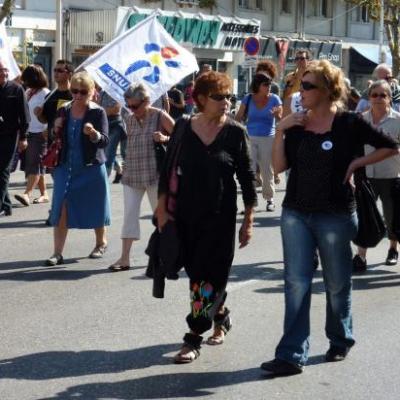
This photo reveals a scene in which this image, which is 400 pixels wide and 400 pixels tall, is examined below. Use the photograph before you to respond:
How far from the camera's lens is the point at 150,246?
20.0 feet

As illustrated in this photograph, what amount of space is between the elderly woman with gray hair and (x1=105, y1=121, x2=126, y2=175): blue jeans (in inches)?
187

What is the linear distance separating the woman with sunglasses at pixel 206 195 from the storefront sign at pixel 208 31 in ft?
86.5

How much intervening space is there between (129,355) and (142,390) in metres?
0.68

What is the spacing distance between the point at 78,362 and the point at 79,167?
327 centimetres

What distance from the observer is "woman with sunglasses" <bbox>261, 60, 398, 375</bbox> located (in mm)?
5598

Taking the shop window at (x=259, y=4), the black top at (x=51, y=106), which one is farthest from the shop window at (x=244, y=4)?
the black top at (x=51, y=106)

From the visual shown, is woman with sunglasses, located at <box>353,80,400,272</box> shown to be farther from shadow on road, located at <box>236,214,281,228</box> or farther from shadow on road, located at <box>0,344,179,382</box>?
shadow on road, located at <box>0,344,179,382</box>

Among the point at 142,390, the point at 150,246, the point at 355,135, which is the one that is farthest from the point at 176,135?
the point at 142,390

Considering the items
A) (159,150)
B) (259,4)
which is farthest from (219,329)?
(259,4)

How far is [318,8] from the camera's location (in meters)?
43.5

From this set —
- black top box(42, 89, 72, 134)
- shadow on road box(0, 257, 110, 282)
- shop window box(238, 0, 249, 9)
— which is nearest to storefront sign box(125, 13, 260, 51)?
shop window box(238, 0, 249, 9)

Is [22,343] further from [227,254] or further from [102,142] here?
[102,142]

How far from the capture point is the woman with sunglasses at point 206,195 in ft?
19.3

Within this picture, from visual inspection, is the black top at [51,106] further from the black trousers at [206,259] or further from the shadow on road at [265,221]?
the black trousers at [206,259]
